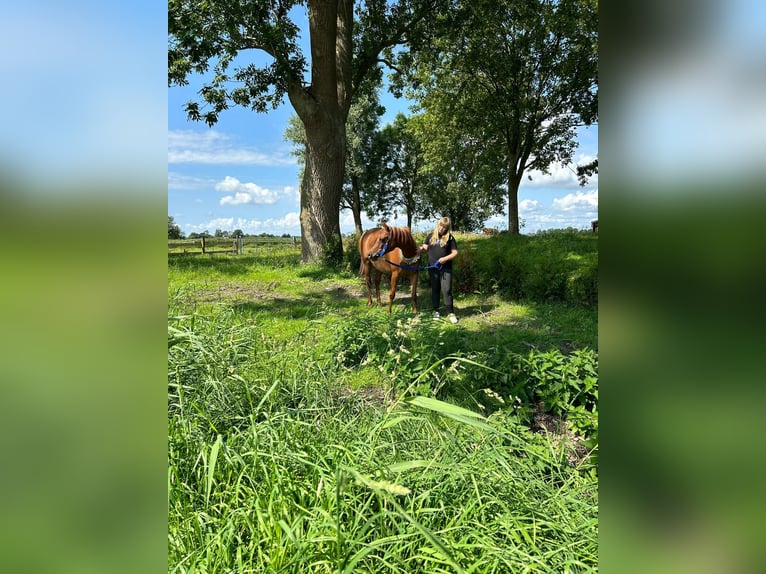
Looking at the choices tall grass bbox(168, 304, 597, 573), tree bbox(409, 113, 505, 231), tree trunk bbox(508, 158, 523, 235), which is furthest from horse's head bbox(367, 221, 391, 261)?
tree bbox(409, 113, 505, 231)

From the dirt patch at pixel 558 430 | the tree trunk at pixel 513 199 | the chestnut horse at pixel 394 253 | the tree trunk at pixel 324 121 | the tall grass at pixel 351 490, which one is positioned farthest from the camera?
the tree trunk at pixel 513 199

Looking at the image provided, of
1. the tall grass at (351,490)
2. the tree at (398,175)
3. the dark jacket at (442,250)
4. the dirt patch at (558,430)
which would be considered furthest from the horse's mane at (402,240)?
the tree at (398,175)

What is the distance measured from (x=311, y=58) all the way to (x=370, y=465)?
1347cm

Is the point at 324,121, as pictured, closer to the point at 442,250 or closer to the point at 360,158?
the point at 442,250

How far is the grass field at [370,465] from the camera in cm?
164

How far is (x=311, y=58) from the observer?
12.9m

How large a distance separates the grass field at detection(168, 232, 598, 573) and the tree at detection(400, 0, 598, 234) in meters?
13.0

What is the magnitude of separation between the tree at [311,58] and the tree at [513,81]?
196 centimetres

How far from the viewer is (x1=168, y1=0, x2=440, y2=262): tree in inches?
397

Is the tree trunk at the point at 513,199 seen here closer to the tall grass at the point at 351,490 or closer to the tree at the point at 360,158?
the tree at the point at 360,158

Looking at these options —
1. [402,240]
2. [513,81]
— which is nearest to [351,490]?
[402,240]
